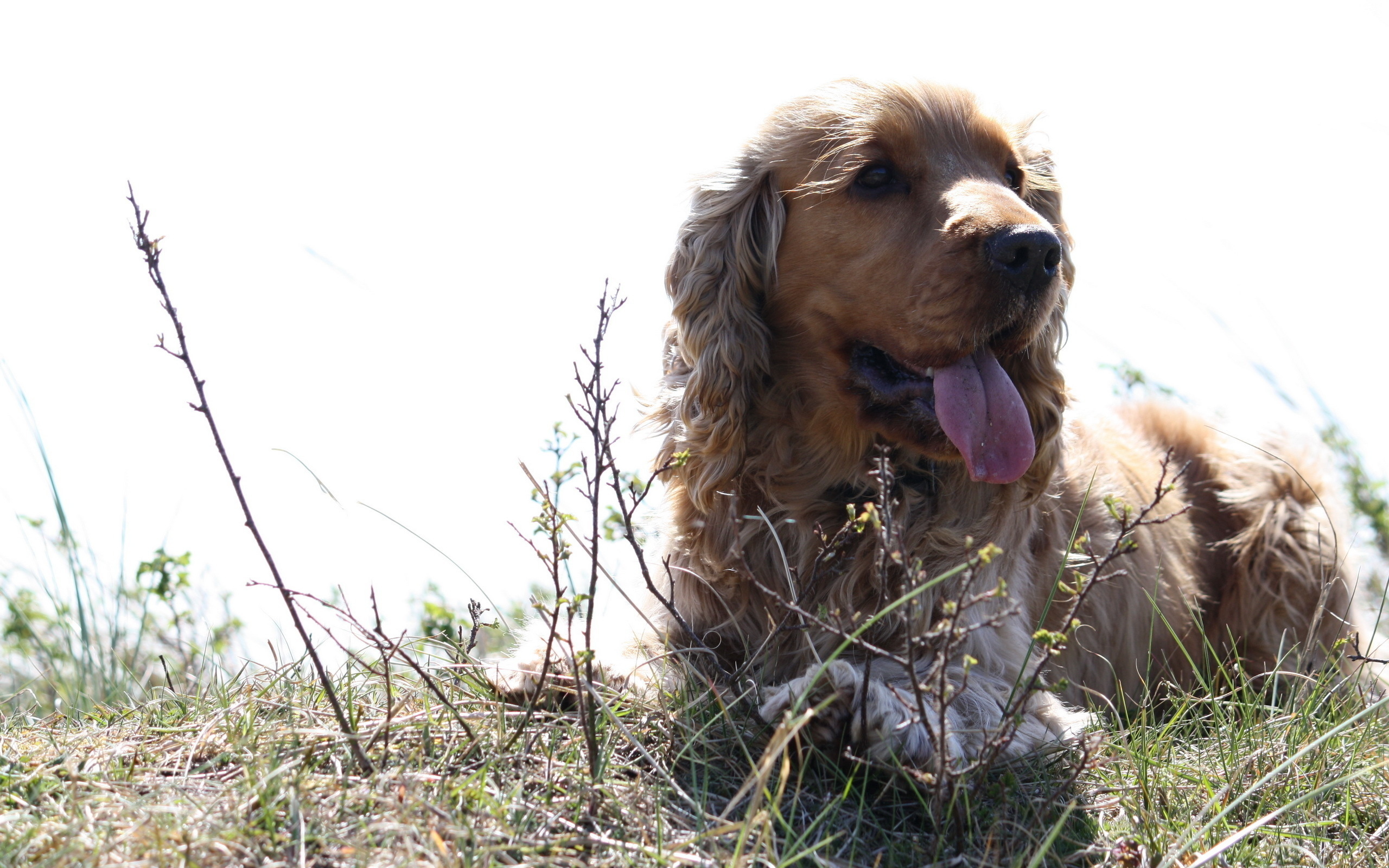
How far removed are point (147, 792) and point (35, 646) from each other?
2221 millimetres

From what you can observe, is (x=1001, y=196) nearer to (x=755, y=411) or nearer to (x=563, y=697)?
(x=755, y=411)

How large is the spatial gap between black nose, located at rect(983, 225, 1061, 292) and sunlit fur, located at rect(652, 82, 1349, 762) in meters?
0.04

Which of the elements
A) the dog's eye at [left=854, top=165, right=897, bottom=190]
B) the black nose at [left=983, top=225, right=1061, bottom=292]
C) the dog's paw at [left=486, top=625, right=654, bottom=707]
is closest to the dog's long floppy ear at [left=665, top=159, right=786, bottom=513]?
the dog's eye at [left=854, top=165, right=897, bottom=190]

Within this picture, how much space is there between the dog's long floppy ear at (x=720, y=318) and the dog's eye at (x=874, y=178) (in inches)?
9.5

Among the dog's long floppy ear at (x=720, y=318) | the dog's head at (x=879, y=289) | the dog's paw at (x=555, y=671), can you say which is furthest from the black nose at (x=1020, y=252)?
the dog's paw at (x=555, y=671)

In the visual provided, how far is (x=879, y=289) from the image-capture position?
8.41 feet

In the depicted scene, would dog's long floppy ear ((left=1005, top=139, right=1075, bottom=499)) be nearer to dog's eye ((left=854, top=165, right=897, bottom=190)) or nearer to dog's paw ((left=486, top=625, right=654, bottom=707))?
dog's eye ((left=854, top=165, right=897, bottom=190))

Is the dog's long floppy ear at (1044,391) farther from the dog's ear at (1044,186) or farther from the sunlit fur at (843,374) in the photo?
the dog's ear at (1044,186)

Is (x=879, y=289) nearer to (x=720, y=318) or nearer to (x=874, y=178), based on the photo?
(x=874, y=178)

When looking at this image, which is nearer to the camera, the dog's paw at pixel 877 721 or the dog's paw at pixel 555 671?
the dog's paw at pixel 877 721

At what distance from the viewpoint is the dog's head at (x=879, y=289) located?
245 cm

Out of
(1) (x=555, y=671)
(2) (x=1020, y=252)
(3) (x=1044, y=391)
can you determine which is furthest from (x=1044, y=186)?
(1) (x=555, y=671)

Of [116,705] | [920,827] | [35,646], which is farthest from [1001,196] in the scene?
[35,646]

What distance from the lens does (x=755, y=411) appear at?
282cm
